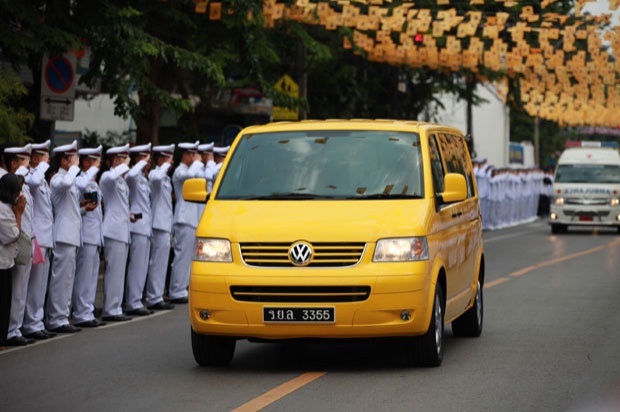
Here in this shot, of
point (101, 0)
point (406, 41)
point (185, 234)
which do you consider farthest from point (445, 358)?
point (406, 41)

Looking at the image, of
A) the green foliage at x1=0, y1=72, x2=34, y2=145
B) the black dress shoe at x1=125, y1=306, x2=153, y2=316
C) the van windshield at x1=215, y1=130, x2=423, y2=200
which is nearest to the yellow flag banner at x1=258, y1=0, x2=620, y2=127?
the green foliage at x1=0, y1=72, x2=34, y2=145

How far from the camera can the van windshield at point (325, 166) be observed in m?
11.1

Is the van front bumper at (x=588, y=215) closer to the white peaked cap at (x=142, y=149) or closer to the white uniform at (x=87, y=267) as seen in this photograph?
the white peaked cap at (x=142, y=149)

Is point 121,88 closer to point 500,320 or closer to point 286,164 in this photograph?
point 500,320

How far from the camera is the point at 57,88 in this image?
18.3 meters

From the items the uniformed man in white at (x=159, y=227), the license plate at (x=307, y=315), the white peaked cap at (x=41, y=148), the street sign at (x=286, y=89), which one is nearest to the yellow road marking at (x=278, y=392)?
the license plate at (x=307, y=315)

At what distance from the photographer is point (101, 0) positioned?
19.6 m

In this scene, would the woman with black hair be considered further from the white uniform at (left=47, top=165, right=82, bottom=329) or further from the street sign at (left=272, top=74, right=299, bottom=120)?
the street sign at (left=272, top=74, right=299, bottom=120)

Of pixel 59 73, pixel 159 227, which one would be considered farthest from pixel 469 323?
pixel 59 73

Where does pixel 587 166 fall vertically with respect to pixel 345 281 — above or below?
above

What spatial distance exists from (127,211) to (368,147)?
14.6 ft

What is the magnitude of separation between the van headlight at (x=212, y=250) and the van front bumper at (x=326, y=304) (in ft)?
0.26

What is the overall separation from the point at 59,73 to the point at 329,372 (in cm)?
878

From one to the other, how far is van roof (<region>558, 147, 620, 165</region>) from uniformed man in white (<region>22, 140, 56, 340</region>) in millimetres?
25491
